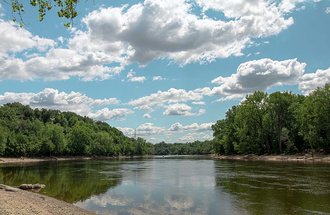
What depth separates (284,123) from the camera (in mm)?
109562

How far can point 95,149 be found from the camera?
19025 centimetres

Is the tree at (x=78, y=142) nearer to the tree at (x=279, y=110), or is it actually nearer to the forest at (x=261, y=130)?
the forest at (x=261, y=130)

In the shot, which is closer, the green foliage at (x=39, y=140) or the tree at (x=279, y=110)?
the tree at (x=279, y=110)

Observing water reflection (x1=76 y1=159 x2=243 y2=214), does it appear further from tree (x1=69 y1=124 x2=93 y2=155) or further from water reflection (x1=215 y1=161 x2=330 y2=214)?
tree (x1=69 y1=124 x2=93 y2=155)

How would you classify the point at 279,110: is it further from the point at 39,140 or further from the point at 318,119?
the point at 39,140

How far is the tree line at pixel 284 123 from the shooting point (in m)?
88.1

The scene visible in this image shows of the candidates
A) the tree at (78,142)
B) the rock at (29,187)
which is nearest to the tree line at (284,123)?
the rock at (29,187)

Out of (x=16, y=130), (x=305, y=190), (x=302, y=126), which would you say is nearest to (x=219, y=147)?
(x=302, y=126)

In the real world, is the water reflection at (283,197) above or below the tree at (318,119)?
below

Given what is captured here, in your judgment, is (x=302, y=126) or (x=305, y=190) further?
(x=302, y=126)

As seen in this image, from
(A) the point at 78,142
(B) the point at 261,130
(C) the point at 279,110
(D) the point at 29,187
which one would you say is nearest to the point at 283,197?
(D) the point at 29,187

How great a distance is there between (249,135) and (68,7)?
11368 cm

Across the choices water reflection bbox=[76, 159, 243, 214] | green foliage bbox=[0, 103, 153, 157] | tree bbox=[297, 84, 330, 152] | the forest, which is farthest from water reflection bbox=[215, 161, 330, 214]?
green foliage bbox=[0, 103, 153, 157]

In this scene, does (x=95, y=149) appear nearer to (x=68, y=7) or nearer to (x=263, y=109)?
(x=263, y=109)
